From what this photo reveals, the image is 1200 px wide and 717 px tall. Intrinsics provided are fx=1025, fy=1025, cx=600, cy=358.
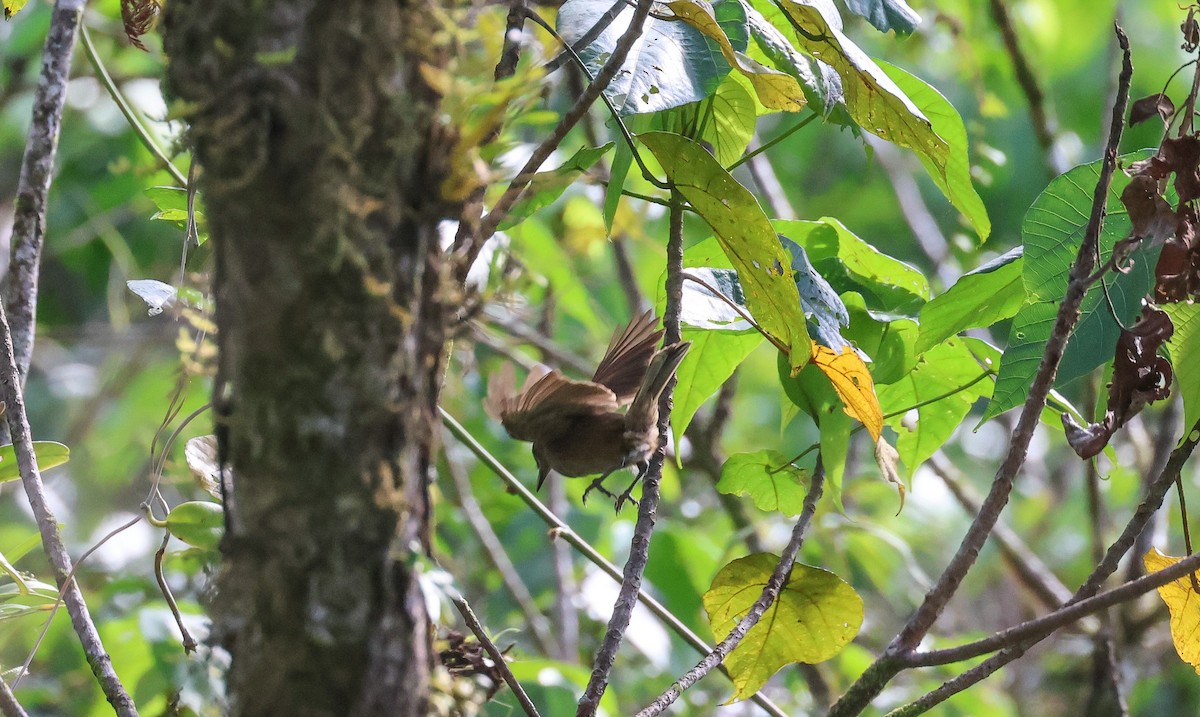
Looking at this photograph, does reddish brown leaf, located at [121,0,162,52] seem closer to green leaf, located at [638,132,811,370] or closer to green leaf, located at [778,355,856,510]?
green leaf, located at [638,132,811,370]

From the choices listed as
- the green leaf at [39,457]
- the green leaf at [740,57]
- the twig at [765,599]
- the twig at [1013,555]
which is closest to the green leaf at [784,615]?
the twig at [765,599]

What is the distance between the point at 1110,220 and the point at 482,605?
97.8 inches

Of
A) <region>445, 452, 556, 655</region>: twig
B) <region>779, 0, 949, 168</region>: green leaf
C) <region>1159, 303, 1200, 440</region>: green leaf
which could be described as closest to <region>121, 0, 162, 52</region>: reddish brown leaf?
<region>779, 0, 949, 168</region>: green leaf

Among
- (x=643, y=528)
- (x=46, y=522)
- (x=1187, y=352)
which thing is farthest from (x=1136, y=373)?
Result: (x=46, y=522)

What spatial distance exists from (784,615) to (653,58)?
58cm

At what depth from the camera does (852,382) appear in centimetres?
95

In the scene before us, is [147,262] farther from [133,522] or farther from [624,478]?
[133,522]

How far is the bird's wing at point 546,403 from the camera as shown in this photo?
3.91ft

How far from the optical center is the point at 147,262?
146 inches

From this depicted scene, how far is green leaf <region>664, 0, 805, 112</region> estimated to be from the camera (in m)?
0.82

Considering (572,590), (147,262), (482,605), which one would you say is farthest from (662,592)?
(147,262)

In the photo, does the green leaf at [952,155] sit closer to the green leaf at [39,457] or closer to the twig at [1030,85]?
the green leaf at [39,457]

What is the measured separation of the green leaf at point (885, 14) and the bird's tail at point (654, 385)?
1.16 feet

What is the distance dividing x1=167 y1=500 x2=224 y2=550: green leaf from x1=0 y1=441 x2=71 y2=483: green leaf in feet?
0.68
